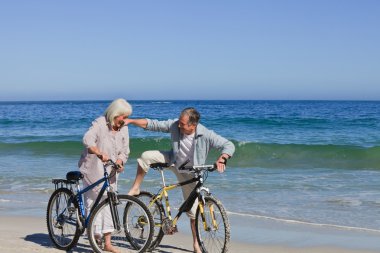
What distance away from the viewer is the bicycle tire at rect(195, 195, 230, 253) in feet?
18.1

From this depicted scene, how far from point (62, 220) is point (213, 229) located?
161cm

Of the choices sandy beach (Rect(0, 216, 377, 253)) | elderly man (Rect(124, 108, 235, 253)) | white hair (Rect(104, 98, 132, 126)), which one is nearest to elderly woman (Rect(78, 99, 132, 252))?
white hair (Rect(104, 98, 132, 126))

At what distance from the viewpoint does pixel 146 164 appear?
5.98m

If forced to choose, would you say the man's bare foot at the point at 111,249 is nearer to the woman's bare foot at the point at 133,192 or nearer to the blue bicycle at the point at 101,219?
the blue bicycle at the point at 101,219

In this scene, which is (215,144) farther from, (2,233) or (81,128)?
(81,128)

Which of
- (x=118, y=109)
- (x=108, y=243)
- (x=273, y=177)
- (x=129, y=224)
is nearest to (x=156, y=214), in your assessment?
(x=129, y=224)

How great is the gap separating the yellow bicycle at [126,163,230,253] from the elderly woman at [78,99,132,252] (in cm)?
38

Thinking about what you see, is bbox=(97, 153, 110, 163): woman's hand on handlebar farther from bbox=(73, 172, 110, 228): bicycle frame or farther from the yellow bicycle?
the yellow bicycle

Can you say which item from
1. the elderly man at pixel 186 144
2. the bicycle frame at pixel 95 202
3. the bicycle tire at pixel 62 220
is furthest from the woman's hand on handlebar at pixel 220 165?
the bicycle tire at pixel 62 220

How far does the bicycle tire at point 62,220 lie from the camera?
610 cm

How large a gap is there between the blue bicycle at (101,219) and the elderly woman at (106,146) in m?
0.06

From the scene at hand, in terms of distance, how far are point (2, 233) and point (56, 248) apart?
1.06 m

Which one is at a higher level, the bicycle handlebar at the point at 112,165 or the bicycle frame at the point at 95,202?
the bicycle handlebar at the point at 112,165

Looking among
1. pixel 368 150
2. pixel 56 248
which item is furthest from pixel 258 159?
pixel 56 248
